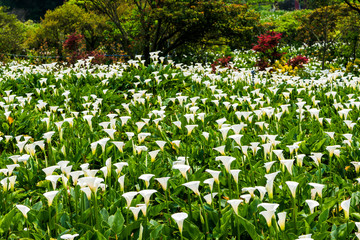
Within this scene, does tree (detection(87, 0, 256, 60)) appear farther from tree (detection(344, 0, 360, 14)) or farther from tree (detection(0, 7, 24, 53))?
tree (detection(0, 7, 24, 53))

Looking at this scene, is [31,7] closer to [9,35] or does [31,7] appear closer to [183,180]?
[9,35]

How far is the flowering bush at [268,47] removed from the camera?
1175 cm

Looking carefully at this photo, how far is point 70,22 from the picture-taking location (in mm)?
27047

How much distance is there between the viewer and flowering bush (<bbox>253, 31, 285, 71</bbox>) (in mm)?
11750

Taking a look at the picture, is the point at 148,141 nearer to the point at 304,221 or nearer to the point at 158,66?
the point at 304,221

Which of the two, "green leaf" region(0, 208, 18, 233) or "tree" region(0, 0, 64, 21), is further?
"tree" region(0, 0, 64, 21)

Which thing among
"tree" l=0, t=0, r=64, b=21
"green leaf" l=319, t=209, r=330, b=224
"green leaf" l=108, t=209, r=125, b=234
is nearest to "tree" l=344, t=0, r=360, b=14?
"green leaf" l=319, t=209, r=330, b=224

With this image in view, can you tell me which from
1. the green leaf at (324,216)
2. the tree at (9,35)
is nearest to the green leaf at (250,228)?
the green leaf at (324,216)

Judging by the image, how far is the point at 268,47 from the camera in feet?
39.0

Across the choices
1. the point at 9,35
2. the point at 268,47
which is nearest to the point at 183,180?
the point at 268,47

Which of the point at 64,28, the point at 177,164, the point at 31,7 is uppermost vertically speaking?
the point at 31,7

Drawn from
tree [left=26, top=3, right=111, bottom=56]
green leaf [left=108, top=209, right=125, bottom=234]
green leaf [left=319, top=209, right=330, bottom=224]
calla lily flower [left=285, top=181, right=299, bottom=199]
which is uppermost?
tree [left=26, top=3, right=111, bottom=56]

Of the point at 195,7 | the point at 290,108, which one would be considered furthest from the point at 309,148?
the point at 195,7

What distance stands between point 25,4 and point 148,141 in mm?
65470
